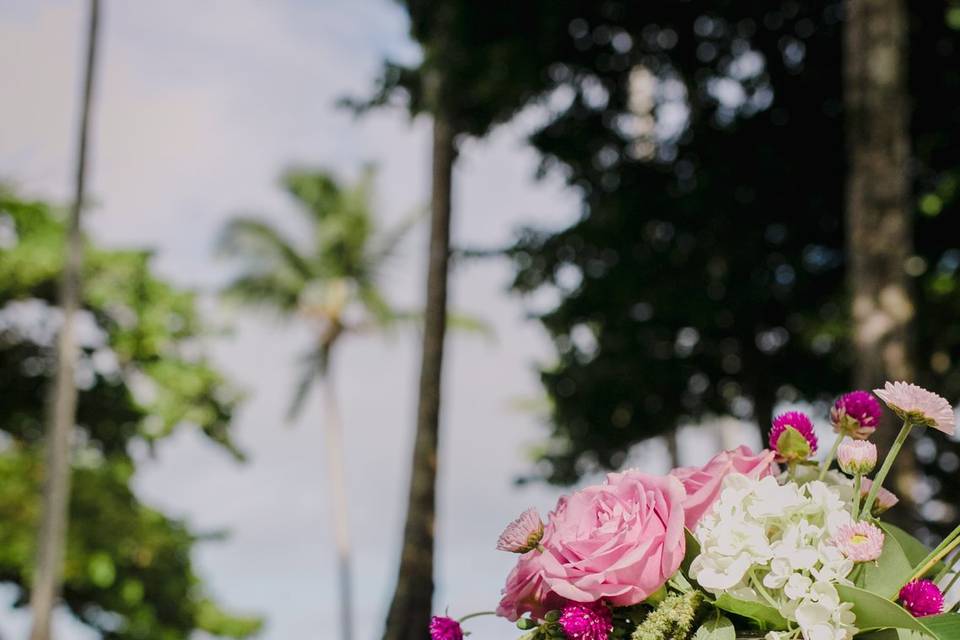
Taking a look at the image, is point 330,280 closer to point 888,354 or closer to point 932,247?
point 932,247

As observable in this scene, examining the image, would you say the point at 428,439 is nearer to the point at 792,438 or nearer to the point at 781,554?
the point at 792,438

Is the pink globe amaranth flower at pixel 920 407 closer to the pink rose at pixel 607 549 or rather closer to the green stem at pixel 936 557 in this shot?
the green stem at pixel 936 557

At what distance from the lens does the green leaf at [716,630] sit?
1.36m

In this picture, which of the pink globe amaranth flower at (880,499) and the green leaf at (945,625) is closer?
the green leaf at (945,625)

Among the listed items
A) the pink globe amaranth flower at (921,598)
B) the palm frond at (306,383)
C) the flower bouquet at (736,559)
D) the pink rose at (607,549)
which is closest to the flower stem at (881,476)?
the flower bouquet at (736,559)

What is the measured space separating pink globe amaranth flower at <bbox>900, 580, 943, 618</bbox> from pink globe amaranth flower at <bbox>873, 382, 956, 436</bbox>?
21cm

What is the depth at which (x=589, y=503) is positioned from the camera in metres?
1.54

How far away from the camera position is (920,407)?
1428 millimetres

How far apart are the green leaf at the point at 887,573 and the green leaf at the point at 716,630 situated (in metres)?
0.20

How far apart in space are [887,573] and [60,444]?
1411 cm

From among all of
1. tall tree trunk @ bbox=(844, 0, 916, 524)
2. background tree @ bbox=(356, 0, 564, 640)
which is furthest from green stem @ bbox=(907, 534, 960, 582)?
background tree @ bbox=(356, 0, 564, 640)

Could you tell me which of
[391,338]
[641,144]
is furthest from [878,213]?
[391,338]

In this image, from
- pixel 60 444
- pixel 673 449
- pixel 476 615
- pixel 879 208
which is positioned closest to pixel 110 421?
pixel 60 444

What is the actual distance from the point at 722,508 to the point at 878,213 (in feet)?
22.6
